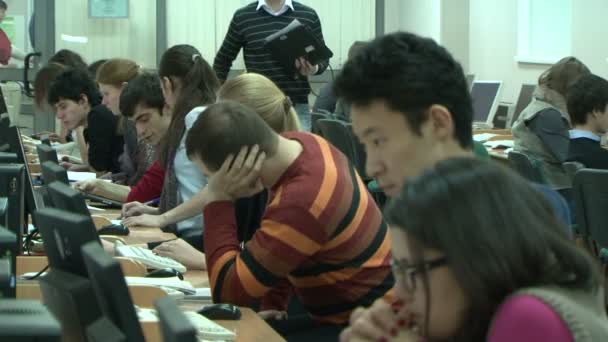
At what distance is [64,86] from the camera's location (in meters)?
5.61

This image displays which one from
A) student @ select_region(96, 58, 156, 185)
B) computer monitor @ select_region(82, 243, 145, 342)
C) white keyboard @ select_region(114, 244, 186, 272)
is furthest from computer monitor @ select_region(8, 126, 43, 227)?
computer monitor @ select_region(82, 243, 145, 342)

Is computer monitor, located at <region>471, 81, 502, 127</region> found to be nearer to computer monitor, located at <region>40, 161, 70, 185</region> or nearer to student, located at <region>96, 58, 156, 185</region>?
student, located at <region>96, 58, 156, 185</region>

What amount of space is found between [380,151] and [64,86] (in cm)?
390

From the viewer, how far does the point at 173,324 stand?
3.15 ft

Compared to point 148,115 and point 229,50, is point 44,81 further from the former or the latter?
point 148,115

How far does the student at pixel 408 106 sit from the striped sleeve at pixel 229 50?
417 cm

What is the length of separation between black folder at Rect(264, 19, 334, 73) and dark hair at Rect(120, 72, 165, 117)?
1606mm

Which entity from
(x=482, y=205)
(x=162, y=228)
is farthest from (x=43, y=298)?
(x=162, y=228)

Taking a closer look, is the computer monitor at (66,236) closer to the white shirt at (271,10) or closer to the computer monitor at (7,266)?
the computer monitor at (7,266)

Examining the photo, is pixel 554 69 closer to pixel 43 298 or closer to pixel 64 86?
pixel 64 86

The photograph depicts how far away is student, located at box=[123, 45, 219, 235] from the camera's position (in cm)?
387

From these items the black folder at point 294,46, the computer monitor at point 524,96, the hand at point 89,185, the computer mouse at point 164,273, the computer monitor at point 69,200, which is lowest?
the hand at point 89,185

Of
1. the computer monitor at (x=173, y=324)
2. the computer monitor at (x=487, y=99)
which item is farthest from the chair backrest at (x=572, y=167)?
the computer monitor at (x=173, y=324)

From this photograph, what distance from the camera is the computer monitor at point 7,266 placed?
4.07 ft
